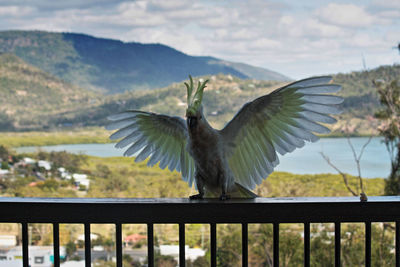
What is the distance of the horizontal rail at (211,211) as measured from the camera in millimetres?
1155

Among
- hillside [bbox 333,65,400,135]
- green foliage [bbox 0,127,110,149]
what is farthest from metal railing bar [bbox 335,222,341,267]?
green foliage [bbox 0,127,110,149]

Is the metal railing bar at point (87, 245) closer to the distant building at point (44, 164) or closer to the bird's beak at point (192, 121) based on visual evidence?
the bird's beak at point (192, 121)

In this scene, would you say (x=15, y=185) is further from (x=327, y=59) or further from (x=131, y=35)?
(x=327, y=59)

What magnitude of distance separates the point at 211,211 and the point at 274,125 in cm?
44

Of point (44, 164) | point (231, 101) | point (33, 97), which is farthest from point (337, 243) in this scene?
point (33, 97)

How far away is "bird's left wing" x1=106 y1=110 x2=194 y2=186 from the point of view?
1560 mm

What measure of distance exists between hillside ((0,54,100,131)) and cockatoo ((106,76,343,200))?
1370 cm

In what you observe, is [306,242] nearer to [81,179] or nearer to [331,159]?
[331,159]

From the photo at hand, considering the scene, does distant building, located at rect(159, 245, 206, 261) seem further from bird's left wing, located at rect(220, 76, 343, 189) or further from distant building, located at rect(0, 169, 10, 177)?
bird's left wing, located at rect(220, 76, 343, 189)

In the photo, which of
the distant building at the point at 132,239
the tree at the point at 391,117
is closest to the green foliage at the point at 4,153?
the distant building at the point at 132,239

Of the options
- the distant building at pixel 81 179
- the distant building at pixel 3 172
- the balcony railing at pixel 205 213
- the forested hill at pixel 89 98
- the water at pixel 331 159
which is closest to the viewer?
the balcony railing at pixel 205 213

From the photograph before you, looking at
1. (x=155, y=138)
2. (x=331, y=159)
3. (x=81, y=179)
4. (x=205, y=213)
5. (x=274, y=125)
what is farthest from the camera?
(x=81, y=179)

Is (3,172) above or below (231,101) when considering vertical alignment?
below

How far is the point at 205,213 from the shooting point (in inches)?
45.3
